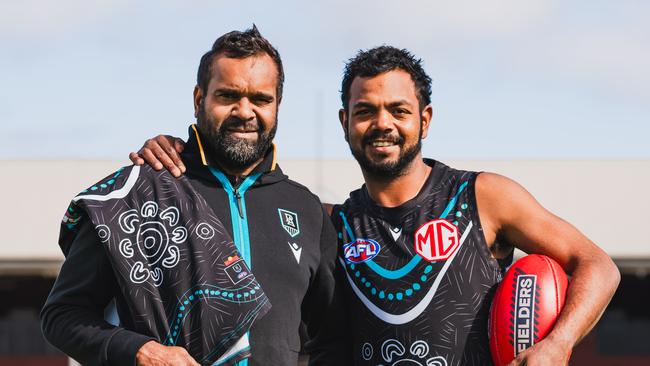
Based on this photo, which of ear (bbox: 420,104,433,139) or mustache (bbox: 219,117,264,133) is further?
ear (bbox: 420,104,433,139)

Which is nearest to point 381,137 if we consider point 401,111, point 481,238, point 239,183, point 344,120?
point 401,111

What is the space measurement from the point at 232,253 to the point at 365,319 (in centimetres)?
76

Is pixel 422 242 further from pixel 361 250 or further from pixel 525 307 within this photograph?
pixel 525 307

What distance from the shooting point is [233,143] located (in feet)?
11.4

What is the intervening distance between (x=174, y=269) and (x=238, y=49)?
862mm

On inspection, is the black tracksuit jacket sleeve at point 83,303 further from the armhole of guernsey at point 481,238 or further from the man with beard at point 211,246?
the armhole of guernsey at point 481,238

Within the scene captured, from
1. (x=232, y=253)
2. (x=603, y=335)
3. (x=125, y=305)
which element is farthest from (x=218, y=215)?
(x=603, y=335)

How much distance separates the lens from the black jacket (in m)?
3.26

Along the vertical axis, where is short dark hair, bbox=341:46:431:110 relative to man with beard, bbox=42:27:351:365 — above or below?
above

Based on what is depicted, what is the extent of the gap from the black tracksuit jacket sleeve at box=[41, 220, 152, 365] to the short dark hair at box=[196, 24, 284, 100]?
73 cm

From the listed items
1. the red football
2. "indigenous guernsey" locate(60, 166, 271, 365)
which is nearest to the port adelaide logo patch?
the red football

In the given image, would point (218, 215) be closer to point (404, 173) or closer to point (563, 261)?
point (404, 173)

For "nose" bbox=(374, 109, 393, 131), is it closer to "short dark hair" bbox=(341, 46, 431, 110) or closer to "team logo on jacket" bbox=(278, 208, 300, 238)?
"short dark hair" bbox=(341, 46, 431, 110)

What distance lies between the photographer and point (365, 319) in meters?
3.83
